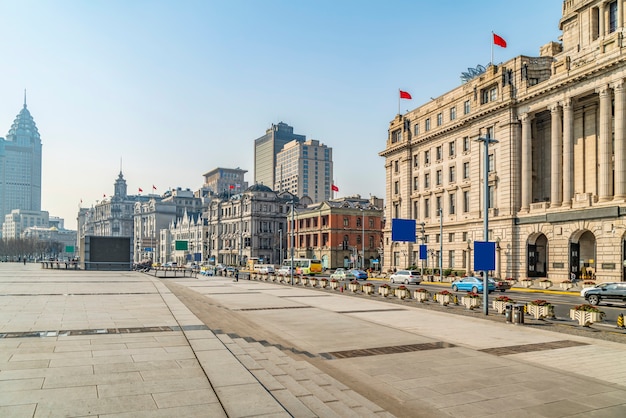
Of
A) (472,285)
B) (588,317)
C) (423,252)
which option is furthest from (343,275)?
(588,317)

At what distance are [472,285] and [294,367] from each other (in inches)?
1391

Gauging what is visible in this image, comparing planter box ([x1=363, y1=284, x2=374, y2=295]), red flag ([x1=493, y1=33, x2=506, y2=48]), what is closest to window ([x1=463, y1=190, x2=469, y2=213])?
red flag ([x1=493, y1=33, x2=506, y2=48])

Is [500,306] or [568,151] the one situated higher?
[568,151]

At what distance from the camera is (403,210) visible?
3221 inches

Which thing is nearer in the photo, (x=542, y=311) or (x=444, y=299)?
(x=542, y=311)

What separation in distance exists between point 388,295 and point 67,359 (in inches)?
1100

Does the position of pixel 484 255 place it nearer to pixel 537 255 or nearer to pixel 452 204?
pixel 537 255

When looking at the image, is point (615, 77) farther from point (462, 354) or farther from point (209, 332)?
point (209, 332)

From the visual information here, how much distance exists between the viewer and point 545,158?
197 ft

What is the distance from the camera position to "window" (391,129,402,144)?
279ft

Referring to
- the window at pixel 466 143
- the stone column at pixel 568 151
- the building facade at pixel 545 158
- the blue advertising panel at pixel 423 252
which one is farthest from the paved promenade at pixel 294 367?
the window at pixel 466 143

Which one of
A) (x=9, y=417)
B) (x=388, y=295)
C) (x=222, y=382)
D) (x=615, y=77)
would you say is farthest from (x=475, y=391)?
(x=615, y=77)

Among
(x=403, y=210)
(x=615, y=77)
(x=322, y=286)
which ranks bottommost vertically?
(x=322, y=286)

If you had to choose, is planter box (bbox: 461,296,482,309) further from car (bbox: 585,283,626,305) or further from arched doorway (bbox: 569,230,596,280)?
arched doorway (bbox: 569,230,596,280)
